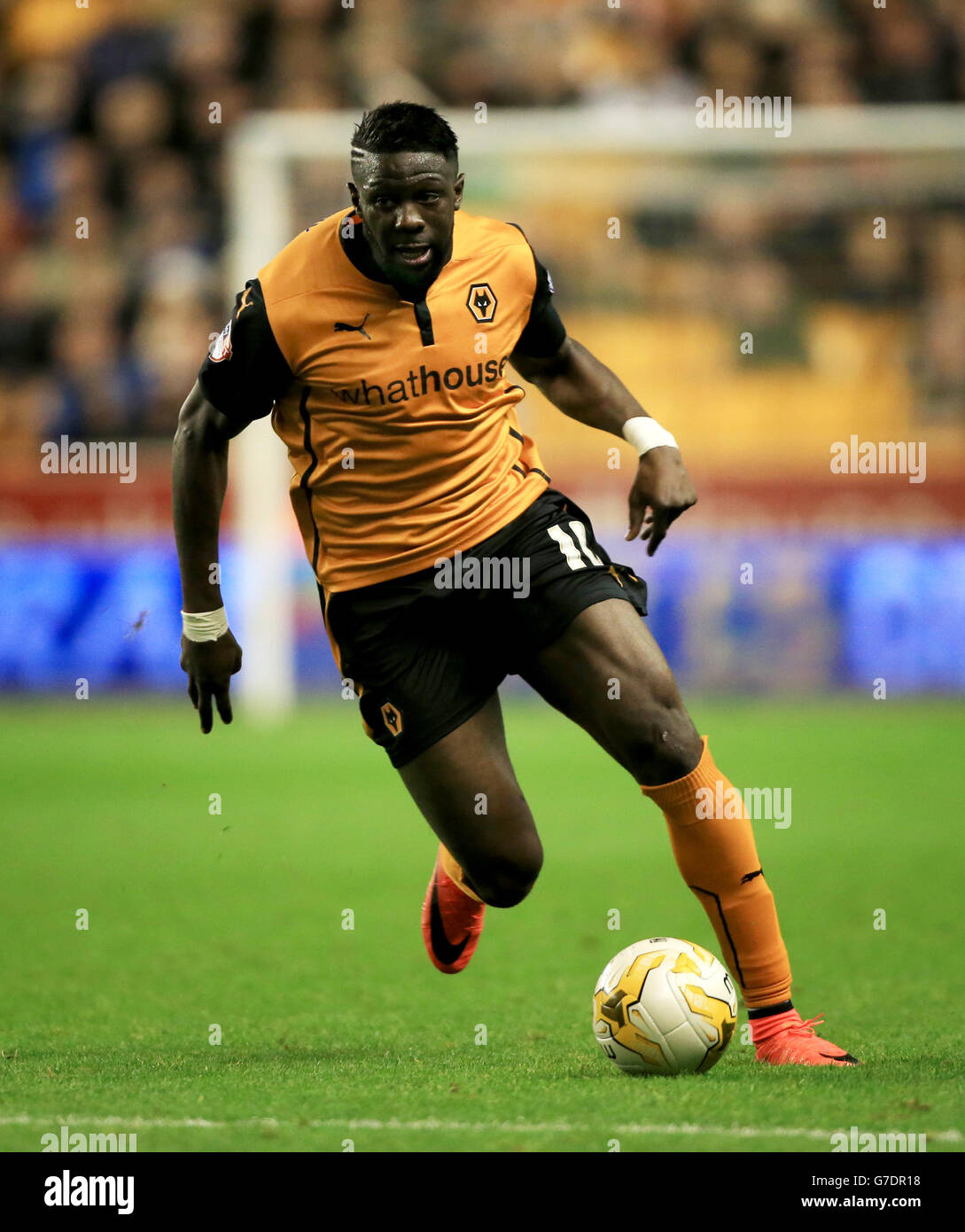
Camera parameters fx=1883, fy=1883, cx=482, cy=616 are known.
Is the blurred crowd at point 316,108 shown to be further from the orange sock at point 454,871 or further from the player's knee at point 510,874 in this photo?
the player's knee at point 510,874

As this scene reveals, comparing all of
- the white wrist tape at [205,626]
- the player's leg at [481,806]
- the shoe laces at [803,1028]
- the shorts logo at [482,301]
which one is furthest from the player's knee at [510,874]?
the shorts logo at [482,301]

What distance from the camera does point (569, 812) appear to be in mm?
9836

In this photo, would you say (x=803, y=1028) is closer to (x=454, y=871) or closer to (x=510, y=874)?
(x=510, y=874)

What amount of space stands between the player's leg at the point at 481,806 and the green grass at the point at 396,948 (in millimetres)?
431

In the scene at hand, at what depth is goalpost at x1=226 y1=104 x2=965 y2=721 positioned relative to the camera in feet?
44.8

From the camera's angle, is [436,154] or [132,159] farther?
[132,159]

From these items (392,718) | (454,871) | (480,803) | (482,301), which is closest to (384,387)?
(482,301)

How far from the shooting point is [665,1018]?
176 inches

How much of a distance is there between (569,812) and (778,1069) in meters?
5.37

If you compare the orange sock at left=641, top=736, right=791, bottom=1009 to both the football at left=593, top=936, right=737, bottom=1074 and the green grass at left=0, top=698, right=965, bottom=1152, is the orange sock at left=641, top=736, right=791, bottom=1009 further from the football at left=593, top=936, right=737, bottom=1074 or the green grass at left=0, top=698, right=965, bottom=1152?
the green grass at left=0, top=698, right=965, bottom=1152

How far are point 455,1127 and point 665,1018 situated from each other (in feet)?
2.62

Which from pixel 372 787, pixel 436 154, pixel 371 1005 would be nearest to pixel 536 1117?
pixel 371 1005

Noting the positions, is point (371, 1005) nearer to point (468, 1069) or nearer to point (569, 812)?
point (468, 1069)

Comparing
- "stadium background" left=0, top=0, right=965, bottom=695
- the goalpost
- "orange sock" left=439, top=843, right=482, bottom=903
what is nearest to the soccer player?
"orange sock" left=439, top=843, right=482, bottom=903
